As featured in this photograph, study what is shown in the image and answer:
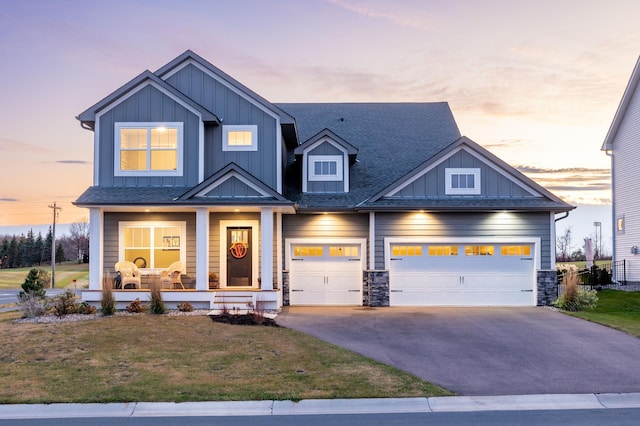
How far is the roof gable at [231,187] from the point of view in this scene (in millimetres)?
18203

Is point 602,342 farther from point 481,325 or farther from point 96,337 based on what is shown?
point 96,337

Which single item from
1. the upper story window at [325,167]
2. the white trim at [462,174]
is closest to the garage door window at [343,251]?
the upper story window at [325,167]

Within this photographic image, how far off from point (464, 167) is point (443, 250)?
3.04 m

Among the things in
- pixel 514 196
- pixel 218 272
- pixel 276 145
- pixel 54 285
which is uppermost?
pixel 276 145

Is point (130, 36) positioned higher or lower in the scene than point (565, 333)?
higher

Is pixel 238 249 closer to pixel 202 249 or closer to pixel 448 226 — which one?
pixel 202 249

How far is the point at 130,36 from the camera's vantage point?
2141 cm

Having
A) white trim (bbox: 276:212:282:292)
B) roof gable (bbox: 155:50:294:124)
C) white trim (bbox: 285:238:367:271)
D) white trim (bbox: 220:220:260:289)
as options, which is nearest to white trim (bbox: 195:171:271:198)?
white trim (bbox: 220:220:260:289)

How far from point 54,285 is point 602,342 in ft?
169

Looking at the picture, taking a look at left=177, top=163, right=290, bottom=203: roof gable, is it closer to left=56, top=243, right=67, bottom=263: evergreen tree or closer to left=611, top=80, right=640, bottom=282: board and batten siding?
left=611, top=80, right=640, bottom=282: board and batten siding

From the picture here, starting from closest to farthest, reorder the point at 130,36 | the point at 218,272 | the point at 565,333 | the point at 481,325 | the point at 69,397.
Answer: the point at 69,397, the point at 565,333, the point at 481,325, the point at 218,272, the point at 130,36

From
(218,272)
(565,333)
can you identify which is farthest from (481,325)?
(218,272)

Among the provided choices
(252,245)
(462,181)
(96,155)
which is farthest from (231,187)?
(462,181)

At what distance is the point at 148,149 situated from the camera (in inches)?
768
